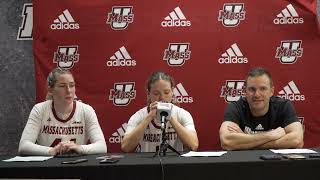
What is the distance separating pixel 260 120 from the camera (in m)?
3.02

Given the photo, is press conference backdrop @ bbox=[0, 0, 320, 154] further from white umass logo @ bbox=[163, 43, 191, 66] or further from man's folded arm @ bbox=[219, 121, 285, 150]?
man's folded arm @ bbox=[219, 121, 285, 150]

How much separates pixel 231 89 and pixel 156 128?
114 cm

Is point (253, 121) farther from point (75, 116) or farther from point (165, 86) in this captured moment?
point (75, 116)

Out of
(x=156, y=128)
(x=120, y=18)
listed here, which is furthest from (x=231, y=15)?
(x=156, y=128)

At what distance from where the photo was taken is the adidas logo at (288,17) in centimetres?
383

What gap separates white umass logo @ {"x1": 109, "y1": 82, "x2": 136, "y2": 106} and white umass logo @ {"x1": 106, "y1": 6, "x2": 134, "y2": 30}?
1.79 ft

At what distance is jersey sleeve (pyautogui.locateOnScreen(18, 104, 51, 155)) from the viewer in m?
2.71

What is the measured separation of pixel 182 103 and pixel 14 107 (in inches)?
66.5

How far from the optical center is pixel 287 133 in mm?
2861

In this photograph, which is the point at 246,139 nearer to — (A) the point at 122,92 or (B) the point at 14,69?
(A) the point at 122,92

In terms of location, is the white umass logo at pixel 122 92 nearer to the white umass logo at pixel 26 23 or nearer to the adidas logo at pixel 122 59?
the adidas logo at pixel 122 59

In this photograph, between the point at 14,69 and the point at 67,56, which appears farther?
the point at 14,69

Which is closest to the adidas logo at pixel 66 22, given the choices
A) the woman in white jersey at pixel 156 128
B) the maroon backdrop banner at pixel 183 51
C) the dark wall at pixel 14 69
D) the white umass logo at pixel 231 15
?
the maroon backdrop banner at pixel 183 51

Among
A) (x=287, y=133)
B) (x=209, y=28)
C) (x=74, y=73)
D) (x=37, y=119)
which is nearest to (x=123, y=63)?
(x=74, y=73)
